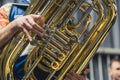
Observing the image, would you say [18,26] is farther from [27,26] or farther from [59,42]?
[59,42]

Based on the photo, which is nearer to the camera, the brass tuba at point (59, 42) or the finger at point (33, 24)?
the finger at point (33, 24)

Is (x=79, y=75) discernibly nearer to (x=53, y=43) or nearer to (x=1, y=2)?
(x=53, y=43)

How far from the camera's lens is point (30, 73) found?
1.57 meters

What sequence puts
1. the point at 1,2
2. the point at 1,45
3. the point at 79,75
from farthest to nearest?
the point at 1,2 → the point at 79,75 → the point at 1,45

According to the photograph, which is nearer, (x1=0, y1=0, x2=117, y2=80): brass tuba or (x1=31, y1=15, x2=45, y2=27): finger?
(x1=31, y1=15, x2=45, y2=27): finger

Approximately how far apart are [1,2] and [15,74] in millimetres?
1127

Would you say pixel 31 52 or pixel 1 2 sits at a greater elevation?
pixel 31 52

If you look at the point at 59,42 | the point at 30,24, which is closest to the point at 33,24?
the point at 30,24

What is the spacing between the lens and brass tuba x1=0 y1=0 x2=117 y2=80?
1.52 metres

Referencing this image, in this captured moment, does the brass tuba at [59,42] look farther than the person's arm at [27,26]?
Yes

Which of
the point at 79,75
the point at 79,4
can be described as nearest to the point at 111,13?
the point at 79,4

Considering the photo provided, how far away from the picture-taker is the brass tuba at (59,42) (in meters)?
1.52

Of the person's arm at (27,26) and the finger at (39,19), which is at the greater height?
the finger at (39,19)

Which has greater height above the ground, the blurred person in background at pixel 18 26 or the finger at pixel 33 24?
the finger at pixel 33 24
